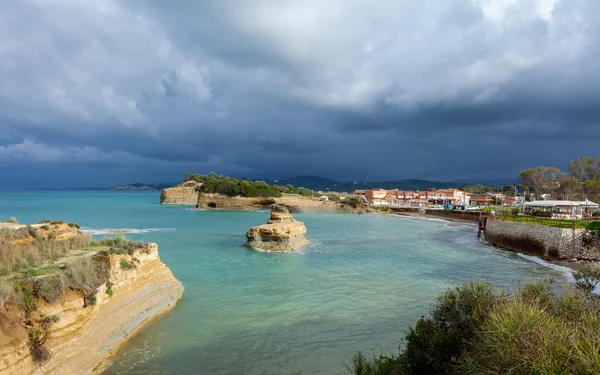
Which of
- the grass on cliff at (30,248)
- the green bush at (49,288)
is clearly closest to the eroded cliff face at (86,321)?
the green bush at (49,288)

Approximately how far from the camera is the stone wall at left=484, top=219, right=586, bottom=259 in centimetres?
2831

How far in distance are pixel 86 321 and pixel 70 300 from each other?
3.08 ft

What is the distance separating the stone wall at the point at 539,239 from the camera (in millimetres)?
28312

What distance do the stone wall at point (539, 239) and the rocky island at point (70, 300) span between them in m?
30.8

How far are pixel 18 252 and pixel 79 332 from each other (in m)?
3.94

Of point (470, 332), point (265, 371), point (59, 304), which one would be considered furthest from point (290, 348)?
point (59, 304)

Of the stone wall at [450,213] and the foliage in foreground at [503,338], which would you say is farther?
the stone wall at [450,213]

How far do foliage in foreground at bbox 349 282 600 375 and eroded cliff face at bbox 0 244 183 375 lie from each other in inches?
303

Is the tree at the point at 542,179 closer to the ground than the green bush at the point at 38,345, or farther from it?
farther from it

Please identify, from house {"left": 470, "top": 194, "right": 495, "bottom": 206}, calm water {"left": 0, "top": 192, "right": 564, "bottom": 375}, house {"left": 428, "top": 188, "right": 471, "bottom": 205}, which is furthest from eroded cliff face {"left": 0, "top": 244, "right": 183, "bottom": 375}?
house {"left": 428, "top": 188, "right": 471, "bottom": 205}

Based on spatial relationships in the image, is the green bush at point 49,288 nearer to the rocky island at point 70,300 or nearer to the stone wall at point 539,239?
the rocky island at point 70,300

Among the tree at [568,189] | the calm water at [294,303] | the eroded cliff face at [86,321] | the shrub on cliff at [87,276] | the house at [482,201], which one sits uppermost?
Result: the tree at [568,189]

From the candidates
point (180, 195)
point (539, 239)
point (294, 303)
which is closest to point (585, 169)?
point (539, 239)

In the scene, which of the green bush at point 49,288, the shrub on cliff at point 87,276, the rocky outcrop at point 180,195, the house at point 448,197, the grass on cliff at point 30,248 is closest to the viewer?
the green bush at point 49,288
